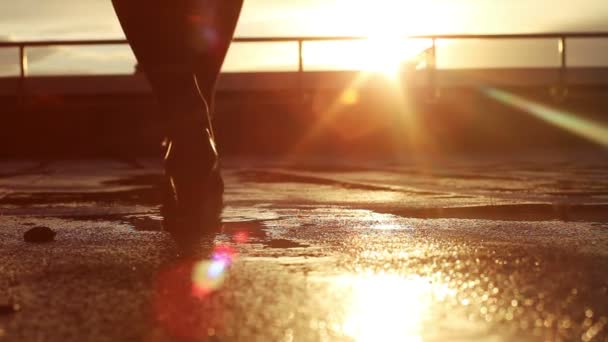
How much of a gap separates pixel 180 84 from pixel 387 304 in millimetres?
1832

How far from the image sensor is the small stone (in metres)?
2.62

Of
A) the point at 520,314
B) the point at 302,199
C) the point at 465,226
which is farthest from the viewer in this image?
the point at 302,199

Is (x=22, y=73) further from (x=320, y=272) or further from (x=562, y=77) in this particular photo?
(x=320, y=272)

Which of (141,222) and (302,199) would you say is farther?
(302,199)

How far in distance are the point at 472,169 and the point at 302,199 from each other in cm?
294

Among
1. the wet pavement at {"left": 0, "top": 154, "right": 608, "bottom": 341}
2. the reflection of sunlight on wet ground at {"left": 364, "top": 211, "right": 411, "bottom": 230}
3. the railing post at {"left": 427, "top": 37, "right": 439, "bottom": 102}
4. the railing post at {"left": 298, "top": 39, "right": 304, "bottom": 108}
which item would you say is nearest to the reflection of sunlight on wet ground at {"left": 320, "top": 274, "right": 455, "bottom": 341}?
the wet pavement at {"left": 0, "top": 154, "right": 608, "bottom": 341}

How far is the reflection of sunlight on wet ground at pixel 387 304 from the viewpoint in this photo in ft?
4.63

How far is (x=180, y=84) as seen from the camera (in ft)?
10.8

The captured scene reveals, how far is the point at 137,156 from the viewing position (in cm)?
1074

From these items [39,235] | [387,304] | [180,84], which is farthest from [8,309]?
[180,84]

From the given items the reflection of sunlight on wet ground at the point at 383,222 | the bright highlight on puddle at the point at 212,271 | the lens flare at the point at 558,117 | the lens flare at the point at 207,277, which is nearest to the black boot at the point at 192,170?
the reflection of sunlight on wet ground at the point at 383,222

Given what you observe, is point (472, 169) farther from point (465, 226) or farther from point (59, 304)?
point (59, 304)

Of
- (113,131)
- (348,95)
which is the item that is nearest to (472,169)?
(348,95)

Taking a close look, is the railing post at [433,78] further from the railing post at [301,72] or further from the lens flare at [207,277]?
the lens flare at [207,277]
